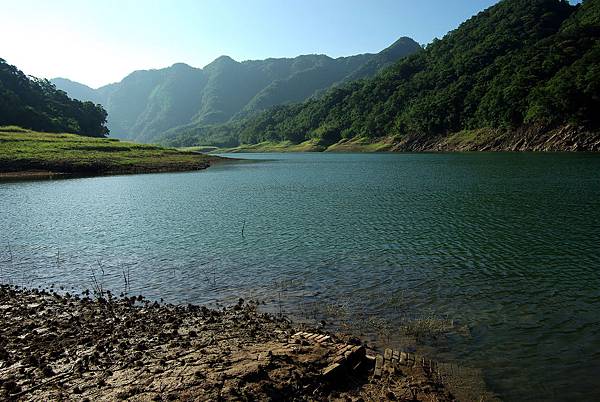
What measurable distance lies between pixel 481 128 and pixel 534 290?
18419 centimetres

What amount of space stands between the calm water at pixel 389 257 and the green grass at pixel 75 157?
157 feet

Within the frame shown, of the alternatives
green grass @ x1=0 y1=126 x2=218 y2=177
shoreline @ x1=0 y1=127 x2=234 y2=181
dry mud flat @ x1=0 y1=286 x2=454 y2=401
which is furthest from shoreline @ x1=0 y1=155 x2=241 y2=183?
dry mud flat @ x1=0 y1=286 x2=454 y2=401

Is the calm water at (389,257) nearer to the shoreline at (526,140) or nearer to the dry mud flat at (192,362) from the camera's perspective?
the dry mud flat at (192,362)

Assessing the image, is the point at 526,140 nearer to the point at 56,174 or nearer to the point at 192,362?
the point at 56,174

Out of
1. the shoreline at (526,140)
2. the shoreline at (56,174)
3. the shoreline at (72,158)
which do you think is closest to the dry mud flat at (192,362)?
the shoreline at (56,174)

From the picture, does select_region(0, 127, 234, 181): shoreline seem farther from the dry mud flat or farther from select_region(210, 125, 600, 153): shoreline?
select_region(210, 125, 600, 153): shoreline

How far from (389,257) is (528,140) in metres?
144

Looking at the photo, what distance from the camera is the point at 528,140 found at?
149 metres

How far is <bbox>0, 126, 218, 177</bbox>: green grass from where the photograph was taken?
336ft

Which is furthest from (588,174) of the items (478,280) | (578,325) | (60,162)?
(60,162)

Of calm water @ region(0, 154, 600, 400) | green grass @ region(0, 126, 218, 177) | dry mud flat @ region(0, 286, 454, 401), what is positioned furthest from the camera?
green grass @ region(0, 126, 218, 177)

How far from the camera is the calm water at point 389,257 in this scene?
16831 millimetres

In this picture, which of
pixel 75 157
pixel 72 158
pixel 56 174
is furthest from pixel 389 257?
pixel 75 157

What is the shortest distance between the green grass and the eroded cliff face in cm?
11192
